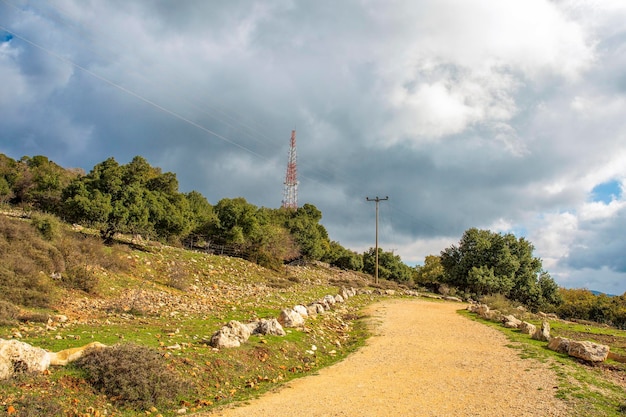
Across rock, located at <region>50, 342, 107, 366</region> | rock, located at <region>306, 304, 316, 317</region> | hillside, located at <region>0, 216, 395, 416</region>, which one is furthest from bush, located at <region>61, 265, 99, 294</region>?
rock, located at <region>50, 342, 107, 366</region>

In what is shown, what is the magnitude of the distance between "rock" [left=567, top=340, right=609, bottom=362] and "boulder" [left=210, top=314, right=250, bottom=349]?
37.7 ft

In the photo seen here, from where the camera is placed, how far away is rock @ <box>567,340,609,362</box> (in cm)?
1379

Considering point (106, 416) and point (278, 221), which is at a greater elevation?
point (278, 221)

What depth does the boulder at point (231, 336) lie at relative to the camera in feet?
38.8

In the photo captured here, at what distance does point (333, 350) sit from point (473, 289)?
40614 mm

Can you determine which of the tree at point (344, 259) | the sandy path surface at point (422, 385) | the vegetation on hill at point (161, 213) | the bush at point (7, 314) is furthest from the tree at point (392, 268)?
the bush at point (7, 314)

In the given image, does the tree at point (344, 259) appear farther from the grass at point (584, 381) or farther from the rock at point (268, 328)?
the rock at point (268, 328)

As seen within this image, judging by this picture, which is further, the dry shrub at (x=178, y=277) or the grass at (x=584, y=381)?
the dry shrub at (x=178, y=277)

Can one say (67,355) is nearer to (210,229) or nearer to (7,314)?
(7,314)

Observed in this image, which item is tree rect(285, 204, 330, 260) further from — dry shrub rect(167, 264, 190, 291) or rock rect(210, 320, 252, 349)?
rock rect(210, 320, 252, 349)

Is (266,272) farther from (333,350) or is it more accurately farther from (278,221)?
(278,221)

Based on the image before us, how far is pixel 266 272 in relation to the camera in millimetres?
39375

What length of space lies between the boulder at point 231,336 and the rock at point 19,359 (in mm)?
4533

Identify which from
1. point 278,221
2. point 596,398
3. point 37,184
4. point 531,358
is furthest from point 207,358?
point 278,221
